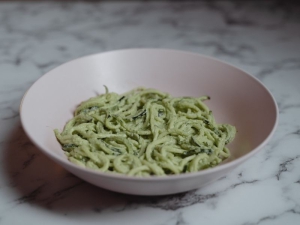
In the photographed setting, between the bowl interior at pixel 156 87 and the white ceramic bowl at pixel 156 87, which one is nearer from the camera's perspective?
the white ceramic bowl at pixel 156 87

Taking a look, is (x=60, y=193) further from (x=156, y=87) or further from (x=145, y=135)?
(x=156, y=87)

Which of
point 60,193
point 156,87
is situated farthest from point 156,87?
point 60,193

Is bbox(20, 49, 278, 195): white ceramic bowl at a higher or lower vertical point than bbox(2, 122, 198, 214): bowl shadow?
higher

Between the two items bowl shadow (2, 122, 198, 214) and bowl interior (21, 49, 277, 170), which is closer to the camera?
bowl shadow (2, 122, 198, 214)

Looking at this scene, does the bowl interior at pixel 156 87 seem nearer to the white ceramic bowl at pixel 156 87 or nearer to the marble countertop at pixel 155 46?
the white ceramic bowl at pixel 156 87

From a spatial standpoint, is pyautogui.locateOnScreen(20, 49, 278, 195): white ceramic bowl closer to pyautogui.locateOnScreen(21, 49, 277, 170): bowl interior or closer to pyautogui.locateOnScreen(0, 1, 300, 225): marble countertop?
pyautogui.locateOnScreen(21, 49, 277, 170): bowl interior

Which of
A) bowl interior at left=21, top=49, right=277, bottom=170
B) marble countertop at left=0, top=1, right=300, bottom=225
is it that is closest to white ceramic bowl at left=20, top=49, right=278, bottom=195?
bowl interior at left=21, top=49, right=277, bottom=170

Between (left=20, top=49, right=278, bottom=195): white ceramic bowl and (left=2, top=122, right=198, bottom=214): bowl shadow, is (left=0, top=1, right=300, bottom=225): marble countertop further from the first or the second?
(left=20, top=49, right=278, bottom=195): white ceramic bowl

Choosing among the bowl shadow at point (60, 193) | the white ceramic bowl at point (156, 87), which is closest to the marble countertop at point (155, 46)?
the bowl shadow at point (60, 193)
